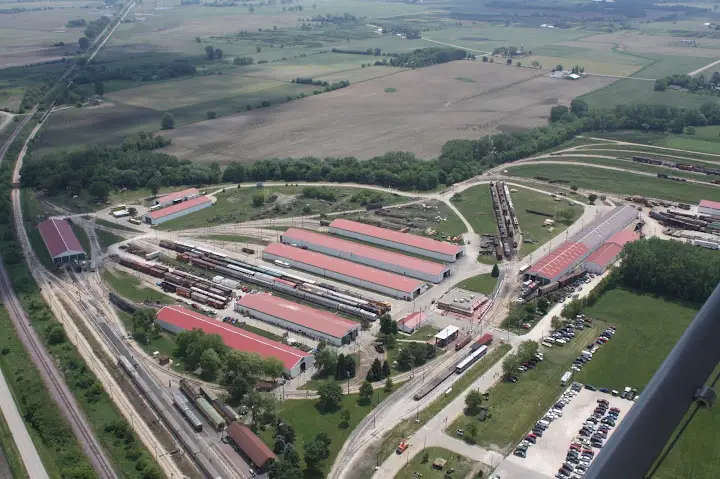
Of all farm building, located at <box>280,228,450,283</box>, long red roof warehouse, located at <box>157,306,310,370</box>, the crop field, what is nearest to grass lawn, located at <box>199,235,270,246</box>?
farm building, located at <box>280,228,450,283</box>

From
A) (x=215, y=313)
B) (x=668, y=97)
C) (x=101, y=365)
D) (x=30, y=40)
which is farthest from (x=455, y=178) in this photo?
(x=30, y=40)

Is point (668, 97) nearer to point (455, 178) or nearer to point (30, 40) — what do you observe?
point (455, 178)

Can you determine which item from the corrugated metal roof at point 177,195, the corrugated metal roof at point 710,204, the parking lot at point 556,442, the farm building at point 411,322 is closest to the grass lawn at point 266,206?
the corrugated metal roof at point 177,195

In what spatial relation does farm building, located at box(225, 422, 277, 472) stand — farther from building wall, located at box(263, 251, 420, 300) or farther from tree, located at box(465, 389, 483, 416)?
building wall, located at box(263, 251, 420, 300)

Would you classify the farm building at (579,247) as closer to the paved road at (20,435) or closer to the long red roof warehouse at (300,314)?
the long red roof warehouse at (300,314)

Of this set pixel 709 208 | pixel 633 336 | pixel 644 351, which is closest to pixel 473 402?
pixel 644 351
